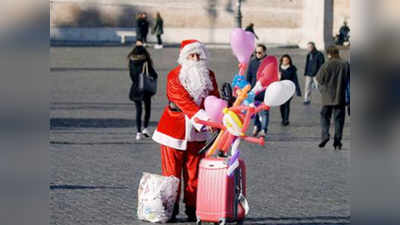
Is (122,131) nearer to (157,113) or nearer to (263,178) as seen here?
(157,113)

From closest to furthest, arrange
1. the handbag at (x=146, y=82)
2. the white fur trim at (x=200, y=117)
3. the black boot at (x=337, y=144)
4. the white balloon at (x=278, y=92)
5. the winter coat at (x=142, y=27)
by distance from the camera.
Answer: the white balloon at (x=278, y=92) < the white fur trim at (x=200, y=117) < the black boot at (x=337, y=144) < the handbag at (x=146, y=82) < the winter coat at (x=142, y=27)

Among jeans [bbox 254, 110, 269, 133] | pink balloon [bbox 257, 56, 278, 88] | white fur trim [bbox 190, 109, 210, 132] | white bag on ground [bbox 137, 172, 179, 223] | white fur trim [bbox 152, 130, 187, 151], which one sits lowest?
jeans [bbox 254, 110, 269, 133]

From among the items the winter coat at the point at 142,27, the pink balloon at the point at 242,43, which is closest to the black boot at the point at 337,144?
the pink balloon at the point at 242,43

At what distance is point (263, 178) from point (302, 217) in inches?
86.8

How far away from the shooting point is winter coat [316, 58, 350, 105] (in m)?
13.5

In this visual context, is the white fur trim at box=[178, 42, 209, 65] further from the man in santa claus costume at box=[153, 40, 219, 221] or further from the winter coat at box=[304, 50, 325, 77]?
the winter coat at box=[304, 50, 325, 77]

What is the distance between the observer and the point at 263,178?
421 inches

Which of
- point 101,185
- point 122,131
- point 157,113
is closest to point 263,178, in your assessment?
point 101,185

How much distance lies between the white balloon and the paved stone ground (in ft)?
3.96

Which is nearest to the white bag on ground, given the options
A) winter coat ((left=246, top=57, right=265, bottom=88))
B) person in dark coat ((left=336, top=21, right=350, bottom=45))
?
winter coat ((left=246, top=57, right=265, bottom=88))

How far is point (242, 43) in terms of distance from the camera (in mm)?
7992

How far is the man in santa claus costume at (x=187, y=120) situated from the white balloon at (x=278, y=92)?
2.38 ft

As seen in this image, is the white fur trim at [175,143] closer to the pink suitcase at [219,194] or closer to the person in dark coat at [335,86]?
the pink suitcase at [219,194]

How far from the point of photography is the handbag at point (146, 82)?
1419cm
